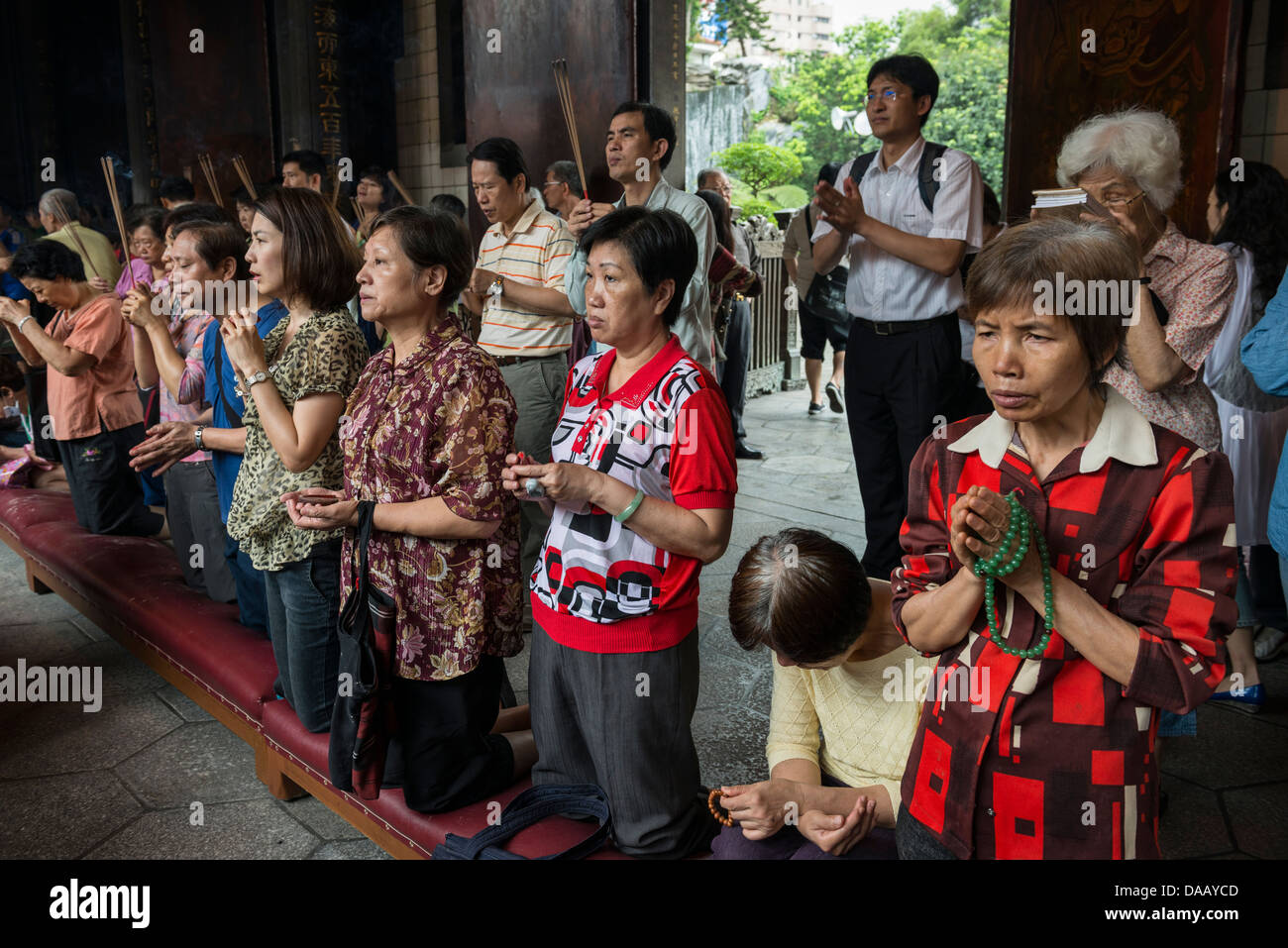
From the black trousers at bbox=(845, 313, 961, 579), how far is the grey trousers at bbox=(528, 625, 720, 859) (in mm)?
1506

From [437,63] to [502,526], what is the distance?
7261 millimetres

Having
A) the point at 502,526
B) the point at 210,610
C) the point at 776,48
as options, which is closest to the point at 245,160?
the point at 210,610

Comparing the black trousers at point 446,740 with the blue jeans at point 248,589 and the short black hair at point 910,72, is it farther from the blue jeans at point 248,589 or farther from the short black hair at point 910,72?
the short black hair at point 910,72

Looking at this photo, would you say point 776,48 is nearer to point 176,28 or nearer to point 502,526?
point 176,28

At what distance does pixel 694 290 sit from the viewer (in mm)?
3381

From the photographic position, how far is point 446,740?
83.9 inches

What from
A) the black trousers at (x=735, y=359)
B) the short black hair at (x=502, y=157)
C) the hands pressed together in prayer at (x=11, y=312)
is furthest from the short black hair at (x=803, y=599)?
the black trousers at (x=735, y=359)

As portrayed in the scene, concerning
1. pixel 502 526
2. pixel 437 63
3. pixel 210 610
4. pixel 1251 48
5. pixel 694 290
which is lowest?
pixel 210 610

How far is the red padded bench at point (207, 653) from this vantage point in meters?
2.17

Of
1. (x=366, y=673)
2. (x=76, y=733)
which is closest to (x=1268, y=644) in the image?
(x=366, y=673)

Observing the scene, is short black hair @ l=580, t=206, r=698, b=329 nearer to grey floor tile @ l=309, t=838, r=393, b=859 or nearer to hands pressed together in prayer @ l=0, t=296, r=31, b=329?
grey floor tile @ l=309, t=838, r=393, b=859

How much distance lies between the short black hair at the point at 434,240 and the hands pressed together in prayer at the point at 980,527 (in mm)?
1355

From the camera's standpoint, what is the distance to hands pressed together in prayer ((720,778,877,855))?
5.34 feet

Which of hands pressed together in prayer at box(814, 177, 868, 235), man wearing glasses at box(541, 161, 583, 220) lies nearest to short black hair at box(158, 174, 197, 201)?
man wearing glasses at box(541, 161, 583, 220)
